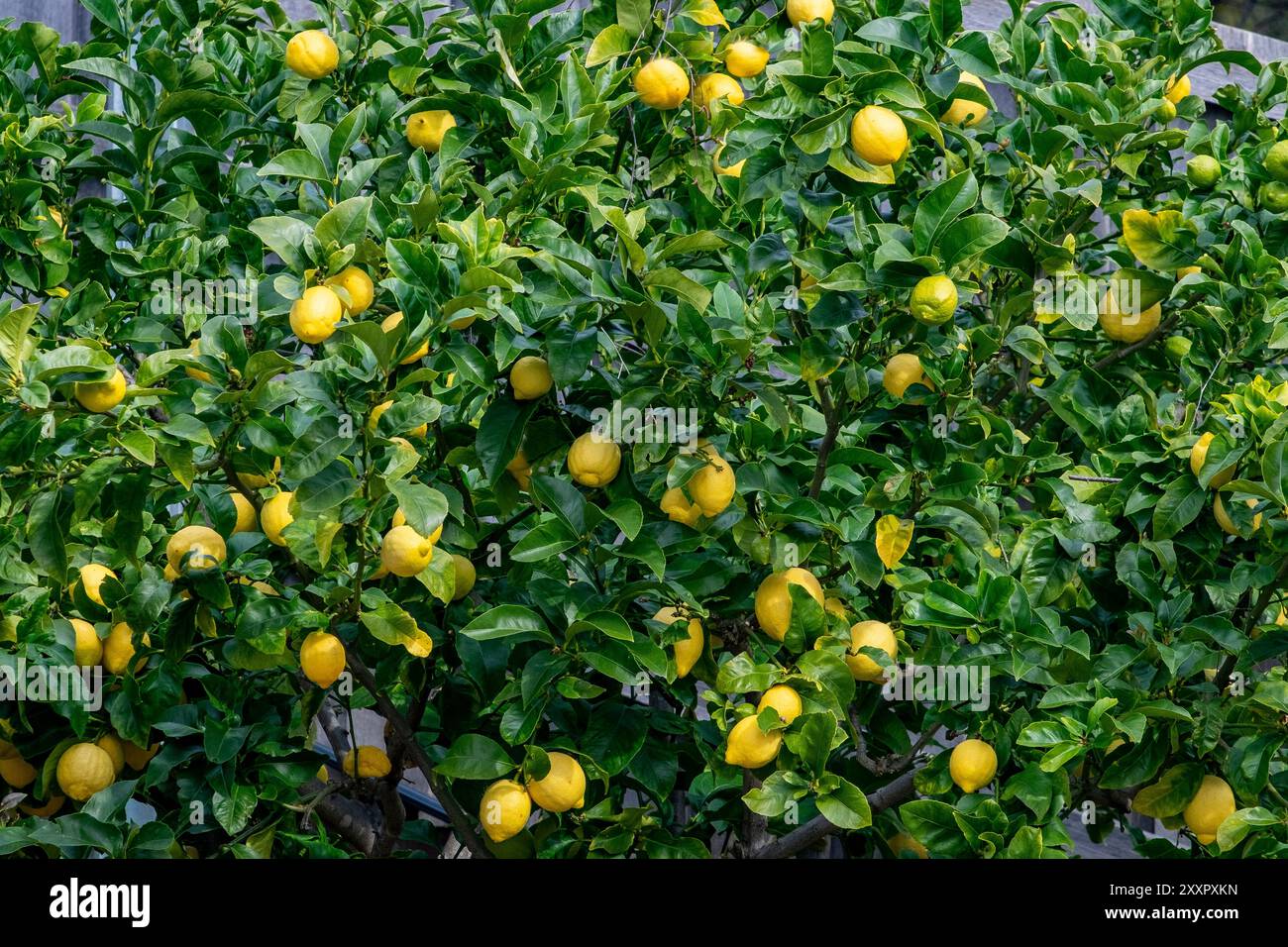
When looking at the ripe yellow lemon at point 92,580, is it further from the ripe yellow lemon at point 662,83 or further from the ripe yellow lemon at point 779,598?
the ripe yellow lemon at point 662,83

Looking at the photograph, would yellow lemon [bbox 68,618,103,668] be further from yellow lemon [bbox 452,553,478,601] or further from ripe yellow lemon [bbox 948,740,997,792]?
ripe yellow lemon [bbox 948,740,997,792]

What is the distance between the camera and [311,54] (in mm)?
2758

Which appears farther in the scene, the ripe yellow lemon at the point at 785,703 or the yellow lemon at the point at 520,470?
the yellow lemon at the point at 520,470

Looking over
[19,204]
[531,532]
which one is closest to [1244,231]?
[531,532]

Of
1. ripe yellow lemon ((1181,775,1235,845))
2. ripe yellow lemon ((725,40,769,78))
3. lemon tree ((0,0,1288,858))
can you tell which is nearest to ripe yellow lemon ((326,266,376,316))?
lemon tree ((0,0,1288,858))

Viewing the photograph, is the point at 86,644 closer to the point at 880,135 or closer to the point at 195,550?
the point at 195,550

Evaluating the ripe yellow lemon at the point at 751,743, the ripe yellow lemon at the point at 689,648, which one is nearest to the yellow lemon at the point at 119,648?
the ripe yellow lemon at the point at 689,648

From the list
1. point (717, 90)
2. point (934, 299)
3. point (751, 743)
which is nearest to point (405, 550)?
point (751, 743)

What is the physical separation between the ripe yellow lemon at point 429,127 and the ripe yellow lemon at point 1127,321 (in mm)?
1235

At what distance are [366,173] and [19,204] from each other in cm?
81

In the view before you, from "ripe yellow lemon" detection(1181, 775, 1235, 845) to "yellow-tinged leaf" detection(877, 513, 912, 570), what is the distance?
60cm

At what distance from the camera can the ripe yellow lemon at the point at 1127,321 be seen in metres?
2.54
